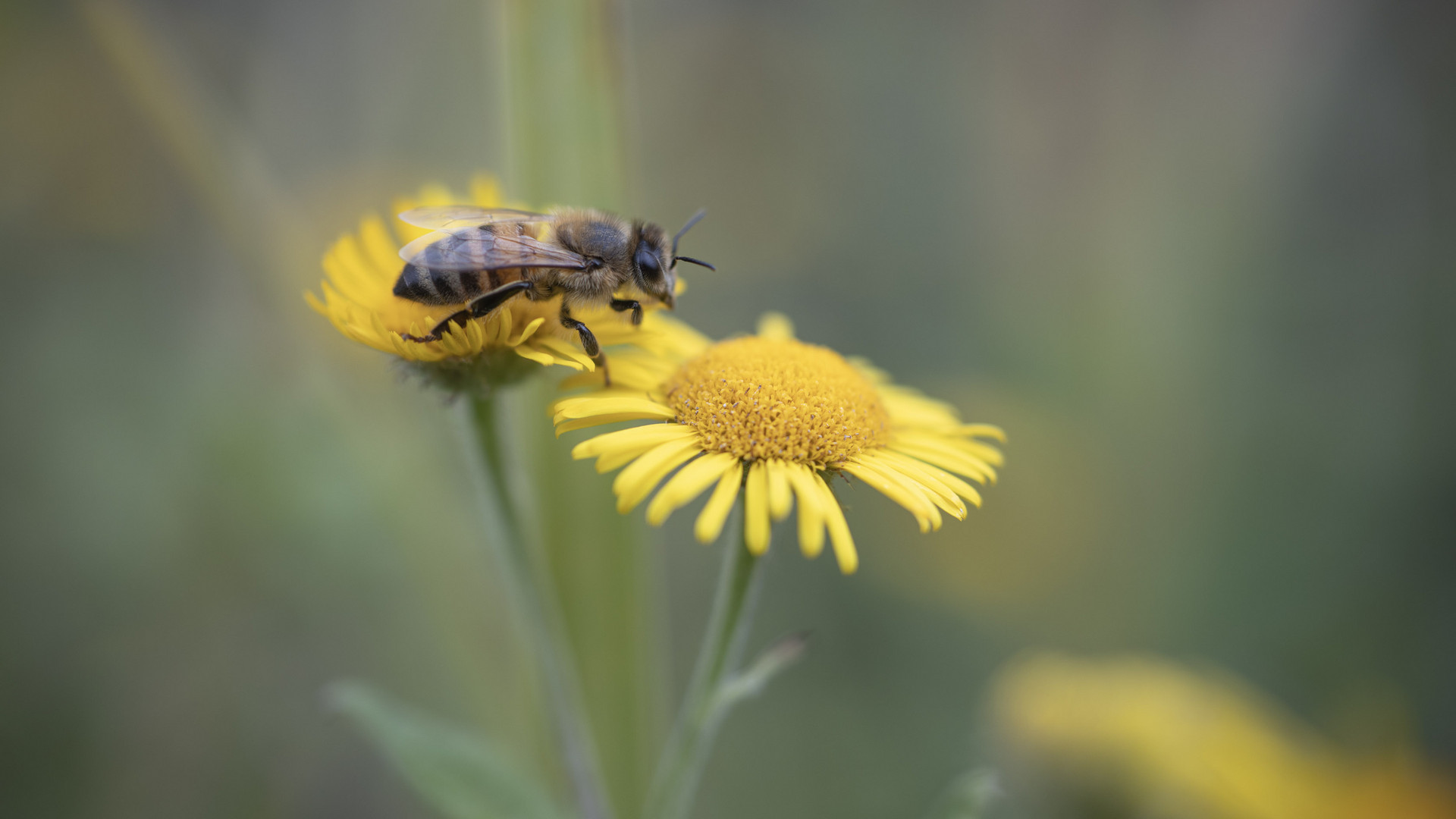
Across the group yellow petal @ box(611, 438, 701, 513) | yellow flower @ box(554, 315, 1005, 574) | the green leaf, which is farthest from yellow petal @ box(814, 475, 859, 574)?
the green leaf

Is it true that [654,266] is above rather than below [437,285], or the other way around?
above

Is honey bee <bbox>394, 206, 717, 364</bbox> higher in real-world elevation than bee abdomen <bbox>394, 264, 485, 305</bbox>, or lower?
higher

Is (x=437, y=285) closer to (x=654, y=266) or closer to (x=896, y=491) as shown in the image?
(x=654, y=266)

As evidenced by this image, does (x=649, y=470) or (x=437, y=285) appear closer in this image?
(x=649, y=470)

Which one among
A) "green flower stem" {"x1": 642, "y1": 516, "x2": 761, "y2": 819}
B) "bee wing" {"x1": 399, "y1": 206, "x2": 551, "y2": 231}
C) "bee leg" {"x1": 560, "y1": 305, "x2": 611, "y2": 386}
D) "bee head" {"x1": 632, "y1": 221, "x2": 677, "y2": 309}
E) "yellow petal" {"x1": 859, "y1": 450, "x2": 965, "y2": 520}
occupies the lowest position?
"green flower stem" {"x1": 642, "y1": 516, "x2": 761, "y2": 819}

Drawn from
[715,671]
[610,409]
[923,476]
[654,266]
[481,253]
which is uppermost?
[654,266]

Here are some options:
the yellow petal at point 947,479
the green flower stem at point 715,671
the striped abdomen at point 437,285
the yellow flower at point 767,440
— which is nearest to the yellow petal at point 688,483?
the yellow flower at point 767,440

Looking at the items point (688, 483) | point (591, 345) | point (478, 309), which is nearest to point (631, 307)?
point (591, 345)

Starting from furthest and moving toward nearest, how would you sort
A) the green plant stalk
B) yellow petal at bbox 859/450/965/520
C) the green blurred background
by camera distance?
1. the green blurred background
2. the green plant stalk
3. yellow petal at bbox 859/450/965/520

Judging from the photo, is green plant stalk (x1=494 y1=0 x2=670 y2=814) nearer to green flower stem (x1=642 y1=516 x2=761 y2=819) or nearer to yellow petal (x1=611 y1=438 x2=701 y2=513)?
green flower stem (x1=642 y1=516 x2=761 y2=819)
